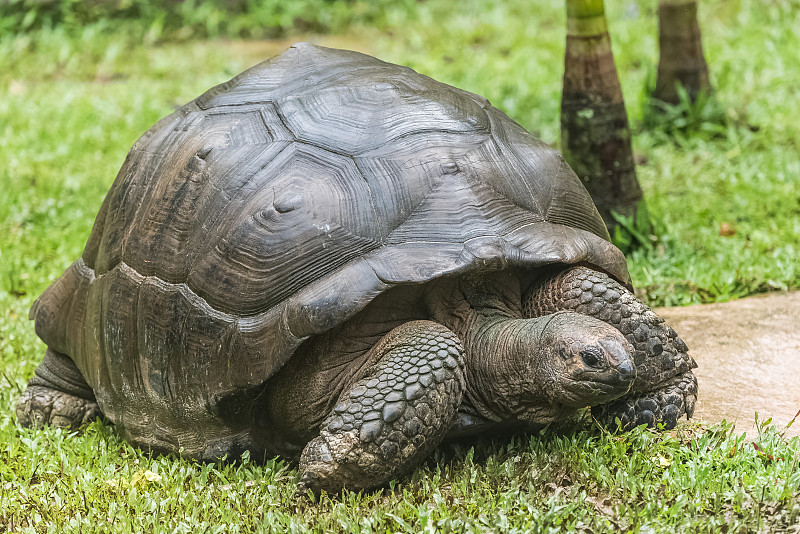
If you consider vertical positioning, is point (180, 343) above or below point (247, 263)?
below

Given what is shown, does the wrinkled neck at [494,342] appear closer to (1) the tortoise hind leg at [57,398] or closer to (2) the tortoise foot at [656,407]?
(2) the tortoise foot at [656,407]

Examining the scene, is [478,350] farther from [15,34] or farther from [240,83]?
[15,34]

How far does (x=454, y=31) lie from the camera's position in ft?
33.6

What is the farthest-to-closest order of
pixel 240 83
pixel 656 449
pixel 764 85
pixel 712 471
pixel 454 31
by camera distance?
pixel 454 31 → pixel 764 85 → pixel 240 83 → pixel 656 449 → pixel 712 471

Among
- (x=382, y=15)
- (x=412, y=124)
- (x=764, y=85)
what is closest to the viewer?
(x=412, y=124)

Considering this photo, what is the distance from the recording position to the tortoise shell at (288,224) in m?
2.83

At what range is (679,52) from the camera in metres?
6.66

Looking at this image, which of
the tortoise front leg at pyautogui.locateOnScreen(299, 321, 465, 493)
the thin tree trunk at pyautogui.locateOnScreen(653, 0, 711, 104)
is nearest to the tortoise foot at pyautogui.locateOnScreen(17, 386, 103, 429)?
the tortoise front leg at pyautogui.locateOnScreen(299, 321, 465, 493)

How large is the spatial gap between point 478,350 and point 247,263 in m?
0.83

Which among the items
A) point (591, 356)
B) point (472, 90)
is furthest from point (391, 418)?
point (472, 90)

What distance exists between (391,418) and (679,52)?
16.4 feet

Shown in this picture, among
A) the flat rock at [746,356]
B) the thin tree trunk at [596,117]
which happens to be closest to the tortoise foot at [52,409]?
the flat rock at [746,356]

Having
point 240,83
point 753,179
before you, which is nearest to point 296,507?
point 240,83

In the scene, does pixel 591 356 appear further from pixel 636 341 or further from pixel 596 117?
pixel 596 117
